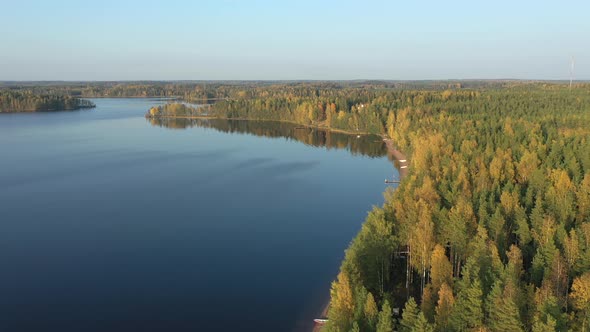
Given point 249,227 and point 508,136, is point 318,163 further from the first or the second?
point 249,227

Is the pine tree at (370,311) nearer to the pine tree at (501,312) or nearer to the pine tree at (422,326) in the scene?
the pine tree at (422,326)

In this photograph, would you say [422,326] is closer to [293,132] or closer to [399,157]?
[399,157]

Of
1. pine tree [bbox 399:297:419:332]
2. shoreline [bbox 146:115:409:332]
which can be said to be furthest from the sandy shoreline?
pine tree [bbox 399:297:419:332]

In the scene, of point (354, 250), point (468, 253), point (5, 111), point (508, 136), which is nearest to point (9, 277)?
point (354, 250)

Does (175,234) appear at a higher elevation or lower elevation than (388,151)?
lower

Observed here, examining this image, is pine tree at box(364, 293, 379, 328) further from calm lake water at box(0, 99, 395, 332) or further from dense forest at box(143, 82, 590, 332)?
calm lake water at box(0, 99, 395, 332)

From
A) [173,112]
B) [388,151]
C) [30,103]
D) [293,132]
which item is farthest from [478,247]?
[30,103]
